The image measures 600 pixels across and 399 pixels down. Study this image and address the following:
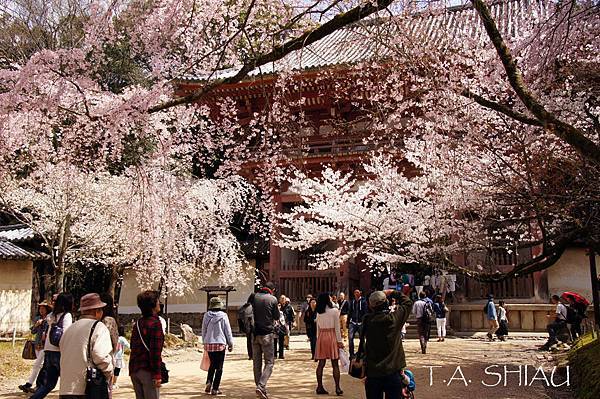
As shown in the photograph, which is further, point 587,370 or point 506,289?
point 506,289

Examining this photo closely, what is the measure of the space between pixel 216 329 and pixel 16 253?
1219 cm

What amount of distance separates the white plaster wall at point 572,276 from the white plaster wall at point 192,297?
1028cm

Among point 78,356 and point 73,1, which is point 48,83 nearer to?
point 78,356

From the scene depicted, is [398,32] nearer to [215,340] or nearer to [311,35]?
[311,35]

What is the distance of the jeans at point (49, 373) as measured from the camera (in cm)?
650

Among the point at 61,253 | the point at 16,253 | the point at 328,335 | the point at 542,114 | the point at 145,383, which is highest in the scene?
the point at 542,114

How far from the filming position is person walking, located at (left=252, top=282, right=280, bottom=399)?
7.42 meters

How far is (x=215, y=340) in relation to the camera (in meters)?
7.63

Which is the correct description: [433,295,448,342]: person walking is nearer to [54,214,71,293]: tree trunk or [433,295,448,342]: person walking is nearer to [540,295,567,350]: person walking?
[540,295,567,350]: person walking

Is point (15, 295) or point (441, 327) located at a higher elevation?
point (15, 295)

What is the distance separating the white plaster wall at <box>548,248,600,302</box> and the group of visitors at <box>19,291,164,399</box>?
592 inches

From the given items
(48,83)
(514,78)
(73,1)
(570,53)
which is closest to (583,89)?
(570,53)

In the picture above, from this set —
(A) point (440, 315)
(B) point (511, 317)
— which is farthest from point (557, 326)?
(B) point (511, 317)

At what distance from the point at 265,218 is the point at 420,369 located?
11346 millimetres
